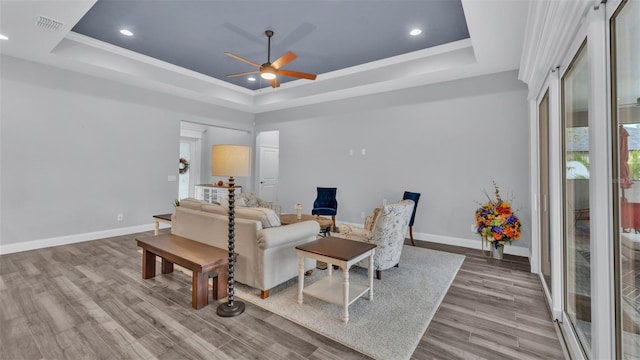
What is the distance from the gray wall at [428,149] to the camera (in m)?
4.38

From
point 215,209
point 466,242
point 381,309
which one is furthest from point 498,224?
point 215,209

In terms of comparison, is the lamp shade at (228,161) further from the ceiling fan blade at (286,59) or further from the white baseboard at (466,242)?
the white baseboard at (466,242)

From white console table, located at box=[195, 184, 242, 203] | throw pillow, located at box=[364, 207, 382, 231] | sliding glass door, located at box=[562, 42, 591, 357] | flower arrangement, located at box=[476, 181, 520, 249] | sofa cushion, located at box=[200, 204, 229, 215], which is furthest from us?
white console table, located at box=[195, 184, 242, 203]

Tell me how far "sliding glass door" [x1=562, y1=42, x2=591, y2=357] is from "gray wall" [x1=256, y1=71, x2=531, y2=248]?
228 cm

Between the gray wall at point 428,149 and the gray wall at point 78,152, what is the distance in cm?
305

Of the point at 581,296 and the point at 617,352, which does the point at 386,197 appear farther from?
the point at 617,352

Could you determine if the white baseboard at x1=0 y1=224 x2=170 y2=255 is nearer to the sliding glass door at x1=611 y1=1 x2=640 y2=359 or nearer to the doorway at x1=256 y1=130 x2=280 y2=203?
the doorway at x1=256 y1=130 x2=280 y2=203

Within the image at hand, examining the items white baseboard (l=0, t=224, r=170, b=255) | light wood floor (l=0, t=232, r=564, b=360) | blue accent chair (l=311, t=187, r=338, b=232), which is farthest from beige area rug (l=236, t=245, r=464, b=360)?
white baseboard (l=0, t=224, r=170, b=255)

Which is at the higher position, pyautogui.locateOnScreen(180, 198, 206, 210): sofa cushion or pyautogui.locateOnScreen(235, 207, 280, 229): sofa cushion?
pyautogui.locateOnScreen(180, 198, 206, 210): sofa cushion

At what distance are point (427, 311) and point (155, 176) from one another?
5.51m

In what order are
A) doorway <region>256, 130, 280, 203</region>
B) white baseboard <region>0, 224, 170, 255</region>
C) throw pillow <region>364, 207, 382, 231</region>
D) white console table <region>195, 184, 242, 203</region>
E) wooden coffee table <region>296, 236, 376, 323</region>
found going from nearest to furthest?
wooden coffee table <region>296, 236, 376, 323</region>
throw pillow <region>364, 207, 382, 231</region>
white baseboard <region>0, 224, 170, 255</region>
white console table <region>195, 184, 242, 203</region>
doorway <region>256, 130, 280, 203</region>

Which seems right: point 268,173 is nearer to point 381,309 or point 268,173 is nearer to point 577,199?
point 381,309

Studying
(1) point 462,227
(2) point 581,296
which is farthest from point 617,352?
(1) point 462,227

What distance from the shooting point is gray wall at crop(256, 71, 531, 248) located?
14.4 ft
